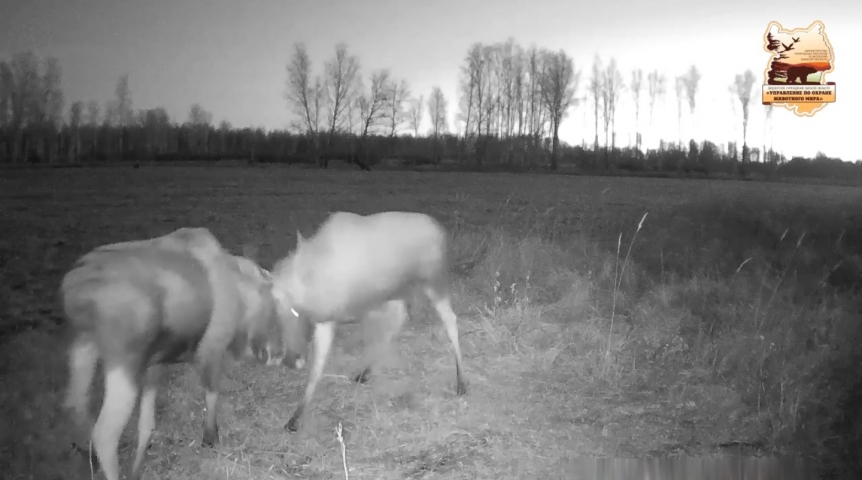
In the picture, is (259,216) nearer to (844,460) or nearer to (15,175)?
(844,460)

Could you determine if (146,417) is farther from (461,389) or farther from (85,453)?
(461,389)

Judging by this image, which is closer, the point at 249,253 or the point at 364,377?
the point at 364,377

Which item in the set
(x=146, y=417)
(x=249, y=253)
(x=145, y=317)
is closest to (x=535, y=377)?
(x=146, y=417)

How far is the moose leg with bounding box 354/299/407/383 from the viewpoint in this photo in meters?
6.01

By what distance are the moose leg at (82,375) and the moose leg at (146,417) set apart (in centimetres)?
28

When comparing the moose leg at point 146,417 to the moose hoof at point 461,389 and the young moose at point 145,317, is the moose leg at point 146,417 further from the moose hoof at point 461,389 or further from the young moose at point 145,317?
the moose hoof at point 461,389

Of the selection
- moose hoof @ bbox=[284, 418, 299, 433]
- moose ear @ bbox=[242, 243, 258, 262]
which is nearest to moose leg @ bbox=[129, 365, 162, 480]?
moose hoof @ bbox=[284, 418, 299, 433]

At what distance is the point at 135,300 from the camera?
333 centimetres

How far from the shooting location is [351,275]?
4.76m

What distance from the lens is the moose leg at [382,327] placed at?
6.01 m

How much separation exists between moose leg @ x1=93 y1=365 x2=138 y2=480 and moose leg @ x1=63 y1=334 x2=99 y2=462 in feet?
0.31

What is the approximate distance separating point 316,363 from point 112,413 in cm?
149

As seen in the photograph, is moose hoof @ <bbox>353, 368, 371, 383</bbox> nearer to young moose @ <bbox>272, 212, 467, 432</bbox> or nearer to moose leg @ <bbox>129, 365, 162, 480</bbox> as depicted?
young moose @ <bbox>272, 212, 467, 432</bbox>

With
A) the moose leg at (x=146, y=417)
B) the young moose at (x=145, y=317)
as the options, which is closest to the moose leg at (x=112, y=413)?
the young moose at (x=145, y=317)
